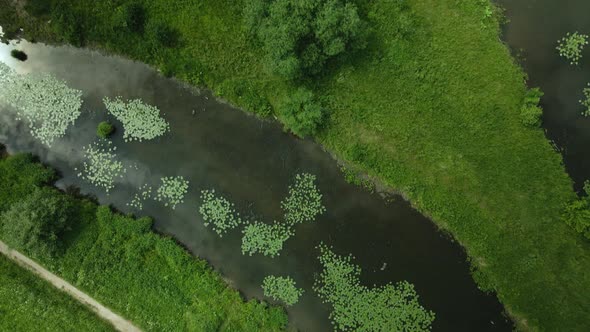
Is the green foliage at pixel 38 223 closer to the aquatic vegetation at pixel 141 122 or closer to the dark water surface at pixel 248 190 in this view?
the dark water surface at pixel 248 190

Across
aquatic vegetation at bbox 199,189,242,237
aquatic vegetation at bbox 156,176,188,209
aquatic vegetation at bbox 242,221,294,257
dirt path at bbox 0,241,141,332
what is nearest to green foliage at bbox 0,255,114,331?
dirt path at bbox 0,241,141,332

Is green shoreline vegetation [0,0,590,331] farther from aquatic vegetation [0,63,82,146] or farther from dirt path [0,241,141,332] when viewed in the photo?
dirt path [0,241,141,332]

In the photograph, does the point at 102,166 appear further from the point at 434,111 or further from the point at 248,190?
the point at 434,111

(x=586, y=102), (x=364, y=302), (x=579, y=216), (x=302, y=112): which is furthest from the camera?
(x=364, y=302)

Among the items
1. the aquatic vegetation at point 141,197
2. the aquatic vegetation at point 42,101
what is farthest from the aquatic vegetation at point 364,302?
the aquatic vegetation at point 42,101

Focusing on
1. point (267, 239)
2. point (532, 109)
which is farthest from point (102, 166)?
point (532, 109)

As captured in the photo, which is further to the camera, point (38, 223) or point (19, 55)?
point (19, 55)
